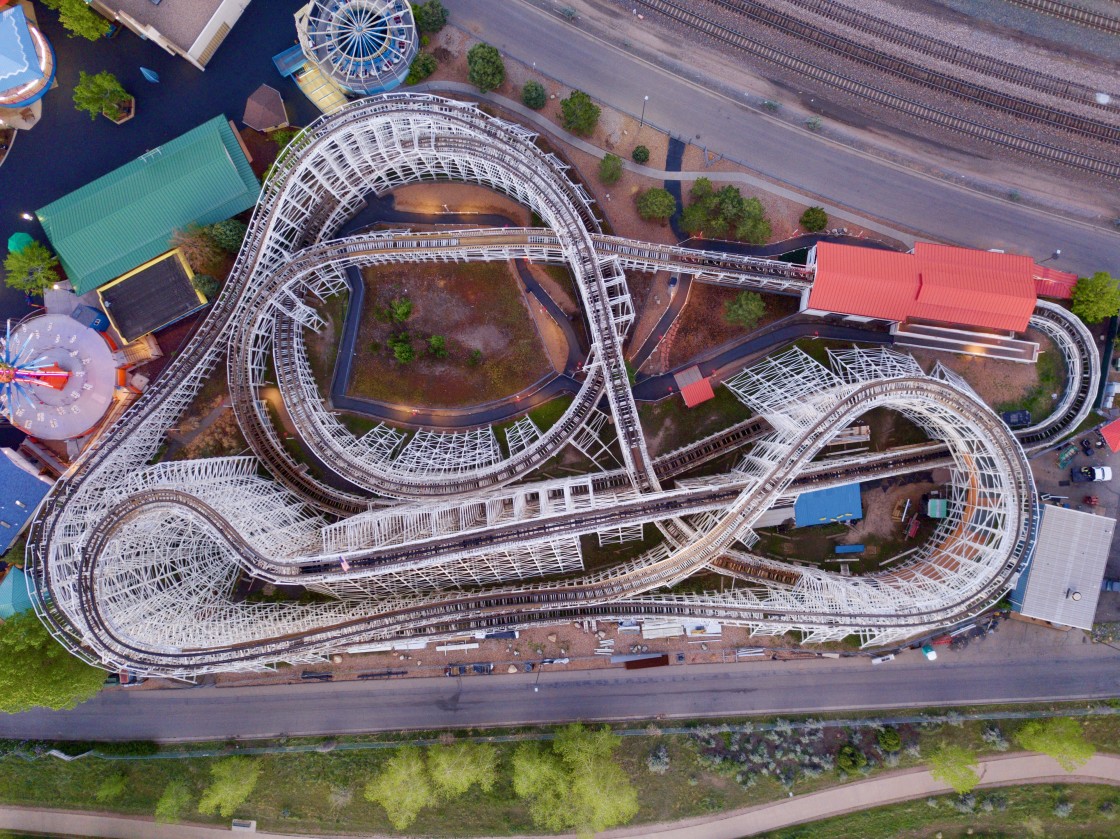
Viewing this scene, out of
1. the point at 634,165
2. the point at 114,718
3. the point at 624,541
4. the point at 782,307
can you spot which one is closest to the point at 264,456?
the point at 114,718

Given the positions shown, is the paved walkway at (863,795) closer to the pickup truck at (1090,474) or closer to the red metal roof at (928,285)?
the pickup truck at (1090,474)

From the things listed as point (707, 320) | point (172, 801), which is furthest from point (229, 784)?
point (707, 320)

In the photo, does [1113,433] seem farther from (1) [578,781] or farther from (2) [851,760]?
(1) [578,781]

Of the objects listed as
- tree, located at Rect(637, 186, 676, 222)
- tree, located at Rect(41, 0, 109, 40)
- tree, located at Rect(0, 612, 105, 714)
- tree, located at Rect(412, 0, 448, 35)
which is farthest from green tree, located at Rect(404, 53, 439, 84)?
tree, located at Rect(0, 612, 105, 714)

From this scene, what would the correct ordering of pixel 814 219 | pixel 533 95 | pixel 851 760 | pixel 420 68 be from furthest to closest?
pixel 851 760, pixel 814 219, pixel 420 68, pixel 533 95

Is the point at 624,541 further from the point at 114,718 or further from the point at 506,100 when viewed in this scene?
the point at 114,718
